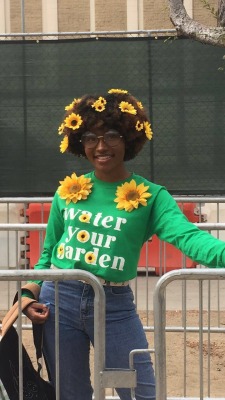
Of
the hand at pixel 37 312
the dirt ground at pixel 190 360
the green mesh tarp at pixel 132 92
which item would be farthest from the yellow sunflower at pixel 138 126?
the green mesh tarp at pixel 132 92

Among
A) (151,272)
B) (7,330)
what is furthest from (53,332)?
(151,272)

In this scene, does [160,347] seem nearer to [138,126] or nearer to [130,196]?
[130,196]

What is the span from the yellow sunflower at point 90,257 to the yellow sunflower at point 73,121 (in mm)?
547

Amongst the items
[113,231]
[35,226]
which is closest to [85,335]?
[113,231]

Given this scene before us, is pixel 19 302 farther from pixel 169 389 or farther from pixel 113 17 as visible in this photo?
pixel 113 17

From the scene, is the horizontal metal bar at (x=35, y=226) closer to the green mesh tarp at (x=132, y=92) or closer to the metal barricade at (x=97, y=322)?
the metal barricade at (x=97, y=322)

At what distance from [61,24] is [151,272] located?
829 cm

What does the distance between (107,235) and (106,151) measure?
1.19ft

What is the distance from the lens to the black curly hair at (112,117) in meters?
3.96

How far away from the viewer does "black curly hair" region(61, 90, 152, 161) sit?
3.96m

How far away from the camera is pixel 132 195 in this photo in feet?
12.7

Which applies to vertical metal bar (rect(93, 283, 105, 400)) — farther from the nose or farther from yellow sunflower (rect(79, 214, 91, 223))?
the nose

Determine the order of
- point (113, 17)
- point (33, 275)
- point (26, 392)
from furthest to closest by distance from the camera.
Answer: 1. point (113, 17)
2. point (26, 392)
3. point (33, 275)

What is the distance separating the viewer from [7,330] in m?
3.89
